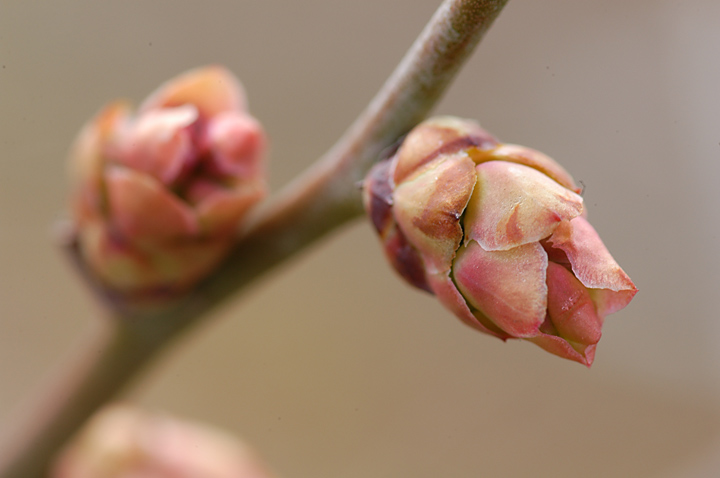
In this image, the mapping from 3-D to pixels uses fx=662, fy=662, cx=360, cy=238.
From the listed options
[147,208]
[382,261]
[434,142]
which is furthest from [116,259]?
[382,261]

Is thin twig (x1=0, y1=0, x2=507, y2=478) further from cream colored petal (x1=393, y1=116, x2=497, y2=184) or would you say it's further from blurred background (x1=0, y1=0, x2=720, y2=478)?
blurred background (x1=0, y1=0, x2=720, y2=478)

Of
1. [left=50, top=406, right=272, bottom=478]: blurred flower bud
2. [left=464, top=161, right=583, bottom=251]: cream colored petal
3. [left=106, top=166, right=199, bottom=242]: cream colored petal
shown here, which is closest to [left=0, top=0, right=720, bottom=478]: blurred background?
[left=50, top=406, right=272, bottom=478]: blurred flower bud

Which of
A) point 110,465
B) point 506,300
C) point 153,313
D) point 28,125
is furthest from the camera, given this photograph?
point 28,125

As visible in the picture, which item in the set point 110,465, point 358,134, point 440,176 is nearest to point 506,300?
point 440,176

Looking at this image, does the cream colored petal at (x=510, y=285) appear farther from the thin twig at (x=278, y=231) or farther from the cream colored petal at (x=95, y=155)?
the cream colored petal at (x=95, y=155)

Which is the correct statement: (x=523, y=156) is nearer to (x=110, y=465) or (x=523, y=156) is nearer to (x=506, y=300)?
(x=506, y=300)

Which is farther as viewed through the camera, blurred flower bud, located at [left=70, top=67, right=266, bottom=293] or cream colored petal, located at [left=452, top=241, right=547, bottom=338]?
blurred flower bud, located at [left=70, top=67, right=266, bottom=293]

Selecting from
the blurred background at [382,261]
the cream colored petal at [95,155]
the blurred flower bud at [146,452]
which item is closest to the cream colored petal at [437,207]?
the cream colored petal at [95,155]
